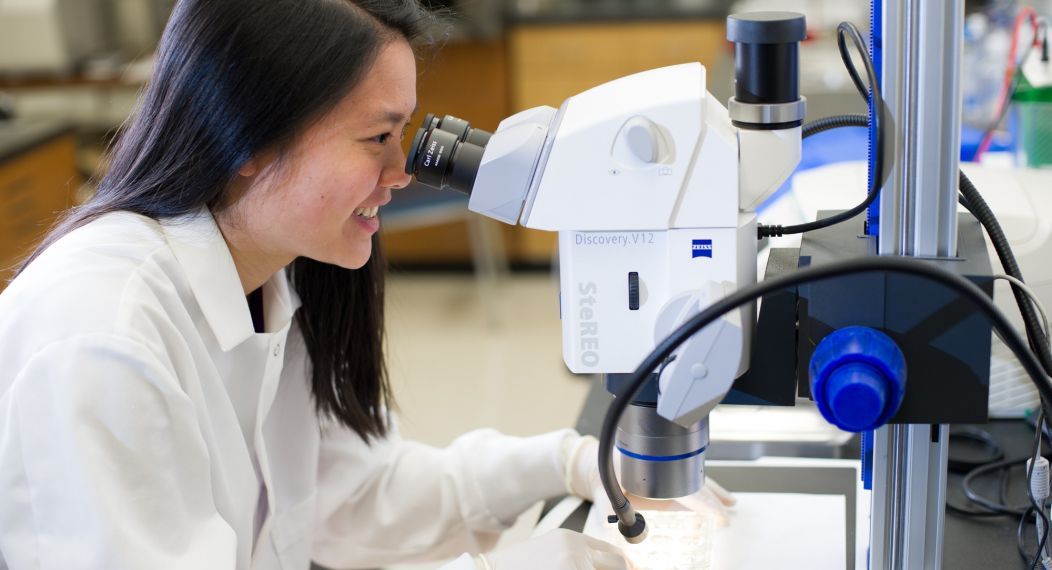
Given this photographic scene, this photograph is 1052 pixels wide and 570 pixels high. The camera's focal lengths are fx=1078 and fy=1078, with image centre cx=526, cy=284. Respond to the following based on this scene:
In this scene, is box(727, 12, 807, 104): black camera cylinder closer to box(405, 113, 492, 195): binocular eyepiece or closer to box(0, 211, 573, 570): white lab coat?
box(405, 113, 492, 195): binocular eyepiece

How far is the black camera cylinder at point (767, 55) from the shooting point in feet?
2.57

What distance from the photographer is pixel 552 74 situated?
4004 mm

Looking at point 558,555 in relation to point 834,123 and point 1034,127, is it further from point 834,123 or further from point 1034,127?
point 1034,127

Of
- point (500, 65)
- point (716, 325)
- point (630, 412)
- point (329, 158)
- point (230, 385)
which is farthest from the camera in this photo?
point (500, 65)

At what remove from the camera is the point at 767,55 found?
0.80 metres

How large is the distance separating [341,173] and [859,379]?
560mm

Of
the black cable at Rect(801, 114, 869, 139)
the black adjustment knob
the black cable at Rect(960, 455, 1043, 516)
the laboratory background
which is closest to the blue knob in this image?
the laboratory background

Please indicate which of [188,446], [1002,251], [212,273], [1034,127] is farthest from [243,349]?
[1034,127]

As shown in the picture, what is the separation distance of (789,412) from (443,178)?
680 mm

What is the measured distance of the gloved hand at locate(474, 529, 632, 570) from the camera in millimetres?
990

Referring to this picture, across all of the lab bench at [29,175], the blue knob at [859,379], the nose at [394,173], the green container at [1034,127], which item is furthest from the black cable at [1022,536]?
the lab bench at [29,175]

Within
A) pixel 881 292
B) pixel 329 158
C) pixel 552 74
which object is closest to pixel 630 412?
pixel 881 292

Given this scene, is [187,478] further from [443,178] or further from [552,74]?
[552,74]

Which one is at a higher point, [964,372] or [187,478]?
[964,372]
